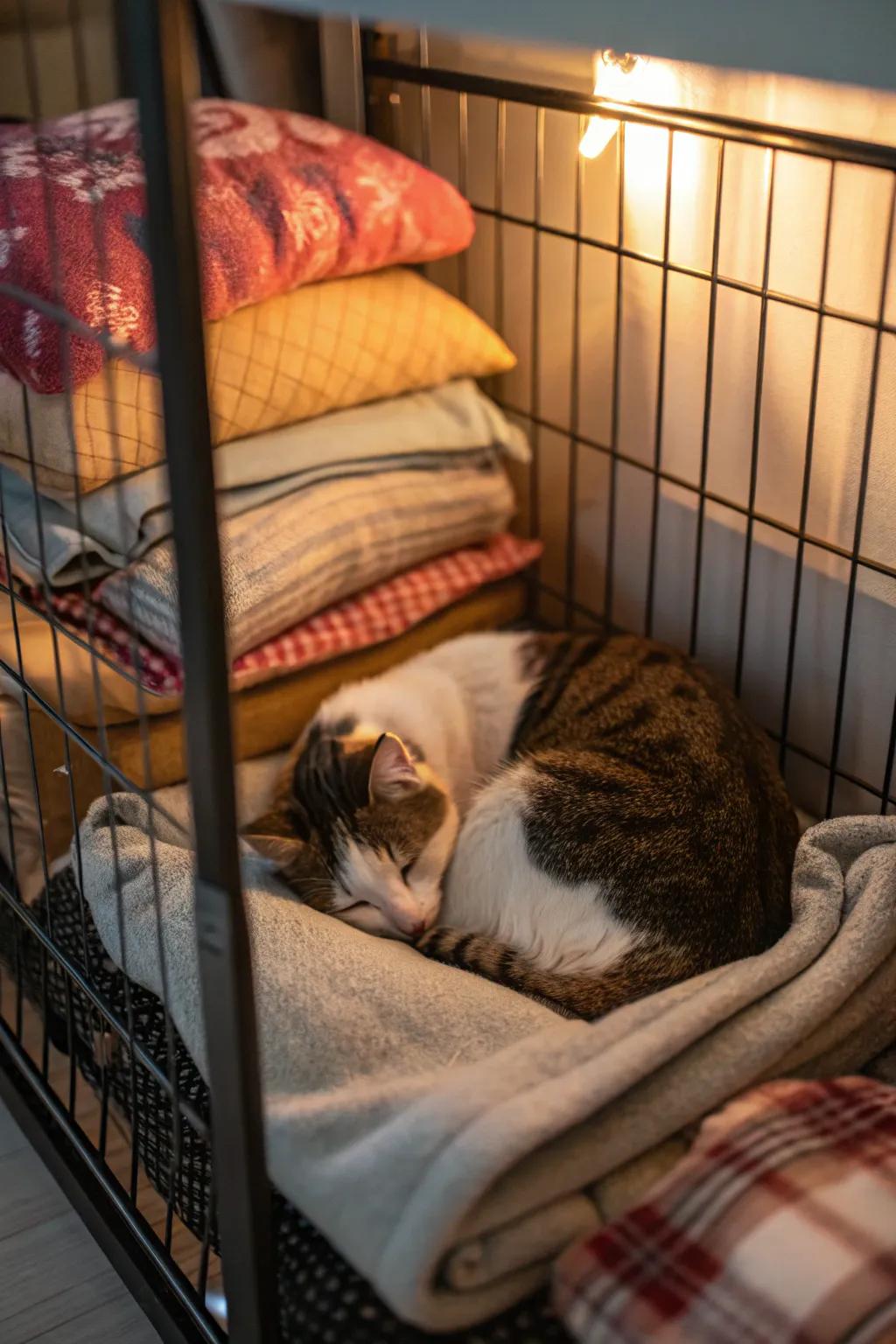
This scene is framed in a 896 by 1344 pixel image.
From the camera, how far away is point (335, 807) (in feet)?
4.68

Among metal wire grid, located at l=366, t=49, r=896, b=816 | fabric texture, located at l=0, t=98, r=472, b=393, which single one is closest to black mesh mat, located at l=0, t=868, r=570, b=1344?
fabric texture, located at l=0, t=98, r=472, b=393

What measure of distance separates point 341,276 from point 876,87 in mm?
872

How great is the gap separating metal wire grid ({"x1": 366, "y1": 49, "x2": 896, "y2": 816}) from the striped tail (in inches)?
13.7

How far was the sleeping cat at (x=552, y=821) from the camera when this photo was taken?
4.17 ft

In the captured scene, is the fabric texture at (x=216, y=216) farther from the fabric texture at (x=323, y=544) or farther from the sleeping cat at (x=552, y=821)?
the sleeping cat at (x=552, y=821)

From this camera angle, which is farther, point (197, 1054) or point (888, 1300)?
point (197, 1054)

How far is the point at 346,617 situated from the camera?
1.65 meters

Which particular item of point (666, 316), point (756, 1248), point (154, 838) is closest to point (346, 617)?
point (666, 316)

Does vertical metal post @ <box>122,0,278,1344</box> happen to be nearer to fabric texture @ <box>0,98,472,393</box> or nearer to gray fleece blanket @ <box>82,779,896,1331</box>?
gray fleece blanket @ <box>82,779,896,1331</box>

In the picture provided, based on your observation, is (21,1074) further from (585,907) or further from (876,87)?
(876,87)

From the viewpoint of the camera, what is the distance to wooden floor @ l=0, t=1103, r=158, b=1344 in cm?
128

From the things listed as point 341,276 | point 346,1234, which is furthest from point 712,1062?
point 341,276

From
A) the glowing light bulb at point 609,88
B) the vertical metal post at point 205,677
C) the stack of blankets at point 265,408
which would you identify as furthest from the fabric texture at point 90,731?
the glowing light bulb at point 609,88

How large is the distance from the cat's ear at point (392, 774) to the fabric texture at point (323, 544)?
187 millimetres
